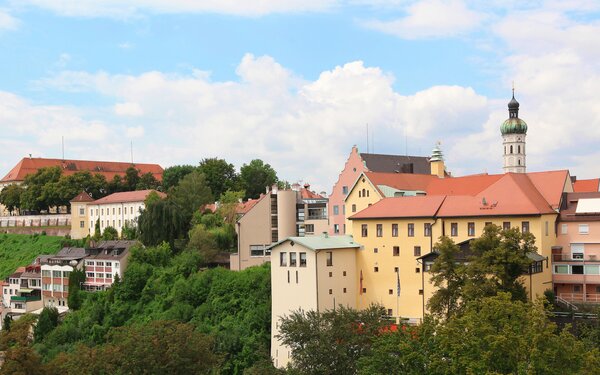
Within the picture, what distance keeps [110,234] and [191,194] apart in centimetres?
1192

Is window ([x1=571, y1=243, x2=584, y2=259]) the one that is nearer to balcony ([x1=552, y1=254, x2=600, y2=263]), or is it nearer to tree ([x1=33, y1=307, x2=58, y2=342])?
balcony ([x1=552, y1=254, x2=600, y2=263])

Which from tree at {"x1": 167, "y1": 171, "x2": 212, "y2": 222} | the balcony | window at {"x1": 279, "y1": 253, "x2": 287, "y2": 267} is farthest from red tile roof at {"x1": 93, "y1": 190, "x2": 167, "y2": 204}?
the balcony

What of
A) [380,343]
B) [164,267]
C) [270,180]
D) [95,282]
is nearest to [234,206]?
[164,267]

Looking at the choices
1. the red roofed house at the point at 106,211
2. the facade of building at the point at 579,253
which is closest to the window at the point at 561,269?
the facade of building at the point at 579,253

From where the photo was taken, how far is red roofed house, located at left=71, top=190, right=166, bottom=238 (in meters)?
92.4

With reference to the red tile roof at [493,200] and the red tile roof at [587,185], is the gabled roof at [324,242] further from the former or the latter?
the red tile roof at [587,185]

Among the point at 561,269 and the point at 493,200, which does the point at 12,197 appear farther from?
the point at 561,269

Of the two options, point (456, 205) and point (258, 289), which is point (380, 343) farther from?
point (258, 289)

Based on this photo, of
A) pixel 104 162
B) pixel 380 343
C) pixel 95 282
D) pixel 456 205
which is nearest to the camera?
pixel 380 343

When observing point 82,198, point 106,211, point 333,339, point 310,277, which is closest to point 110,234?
point 106,211

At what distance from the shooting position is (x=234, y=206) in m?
77.6

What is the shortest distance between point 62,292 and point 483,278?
5109 centimetres

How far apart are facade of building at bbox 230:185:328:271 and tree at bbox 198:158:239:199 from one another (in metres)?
29.7

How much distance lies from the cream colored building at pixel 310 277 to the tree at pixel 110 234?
38.5m
